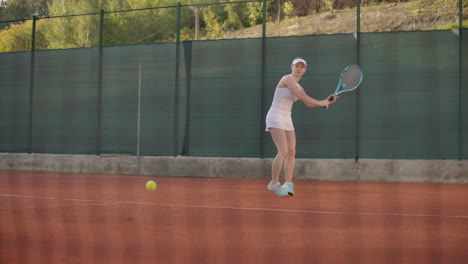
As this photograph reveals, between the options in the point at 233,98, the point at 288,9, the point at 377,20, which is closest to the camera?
the point at 233,98

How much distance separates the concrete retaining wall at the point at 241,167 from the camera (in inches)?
406

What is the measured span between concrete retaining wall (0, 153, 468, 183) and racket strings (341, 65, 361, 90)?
2.38 meters

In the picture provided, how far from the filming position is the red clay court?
12.3 ft

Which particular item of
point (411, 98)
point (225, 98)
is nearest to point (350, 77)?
point (411, 98)

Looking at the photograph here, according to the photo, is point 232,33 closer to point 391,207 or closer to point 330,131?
point 330,131

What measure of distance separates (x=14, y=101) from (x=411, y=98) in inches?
319

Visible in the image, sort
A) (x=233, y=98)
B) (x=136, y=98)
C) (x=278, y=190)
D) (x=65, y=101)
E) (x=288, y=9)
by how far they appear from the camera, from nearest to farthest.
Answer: (x=278, y=190)
(x=233, y=98)
(x=136, y=98)
(x=288, y=9)
(x=65, y=101)

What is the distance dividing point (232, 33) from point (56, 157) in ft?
45.9

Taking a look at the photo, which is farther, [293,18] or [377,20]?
[377,20]

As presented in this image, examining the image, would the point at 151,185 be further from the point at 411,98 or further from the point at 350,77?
the point at 411,98

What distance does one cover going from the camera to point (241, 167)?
448 inches

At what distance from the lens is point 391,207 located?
656 cm

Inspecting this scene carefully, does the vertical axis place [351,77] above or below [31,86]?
below

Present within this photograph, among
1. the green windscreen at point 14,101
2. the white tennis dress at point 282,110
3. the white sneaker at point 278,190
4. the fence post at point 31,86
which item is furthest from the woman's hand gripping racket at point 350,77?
the green windscreen at point 14,101
